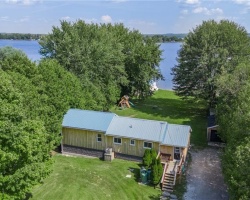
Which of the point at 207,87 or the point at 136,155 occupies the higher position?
the point at 207,87

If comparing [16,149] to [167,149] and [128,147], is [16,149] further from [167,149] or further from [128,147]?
[167,149]

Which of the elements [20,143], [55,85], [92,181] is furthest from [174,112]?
[20,143]

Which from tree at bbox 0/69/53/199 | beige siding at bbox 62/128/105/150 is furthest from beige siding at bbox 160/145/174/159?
tree at bbox 0/69/53/199

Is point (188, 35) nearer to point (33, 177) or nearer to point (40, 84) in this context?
point (40, 84)

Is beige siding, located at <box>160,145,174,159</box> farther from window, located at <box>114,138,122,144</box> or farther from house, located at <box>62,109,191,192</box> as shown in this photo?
window, located at <box>114,138,122,144</box>

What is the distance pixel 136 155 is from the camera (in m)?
25.7

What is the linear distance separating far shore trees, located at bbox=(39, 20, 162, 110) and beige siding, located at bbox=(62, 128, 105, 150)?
562 cm

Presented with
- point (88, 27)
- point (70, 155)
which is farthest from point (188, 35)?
point (70, 155)

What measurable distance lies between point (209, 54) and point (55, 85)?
21897 millimetres

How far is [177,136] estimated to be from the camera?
2498 cm

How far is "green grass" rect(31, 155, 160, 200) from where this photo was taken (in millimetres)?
20094

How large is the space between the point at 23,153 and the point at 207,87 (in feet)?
94.7

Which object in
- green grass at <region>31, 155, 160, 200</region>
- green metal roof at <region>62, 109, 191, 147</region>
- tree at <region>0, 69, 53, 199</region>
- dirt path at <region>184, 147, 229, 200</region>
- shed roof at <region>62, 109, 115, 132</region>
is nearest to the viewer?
tree at <region>0, 69, 53, 199</region>

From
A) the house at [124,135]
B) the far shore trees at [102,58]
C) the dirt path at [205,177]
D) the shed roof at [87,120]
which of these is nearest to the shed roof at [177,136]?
the house at [124,135]
